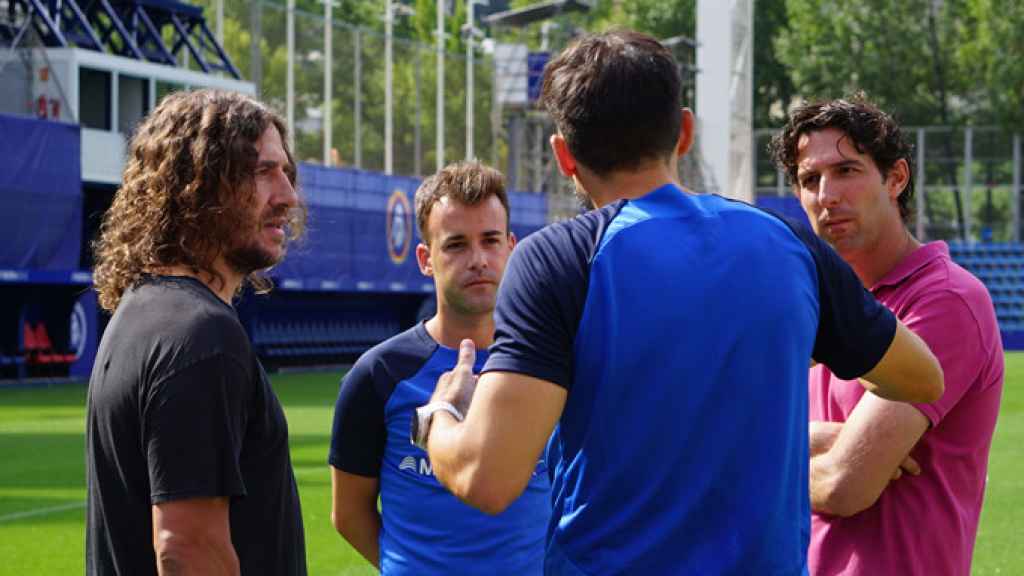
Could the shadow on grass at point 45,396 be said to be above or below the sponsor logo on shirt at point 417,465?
below

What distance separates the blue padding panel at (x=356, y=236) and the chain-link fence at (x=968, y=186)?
19171 mm

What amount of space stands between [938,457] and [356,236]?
3173 cm

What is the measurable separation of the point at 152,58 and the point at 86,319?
669cm

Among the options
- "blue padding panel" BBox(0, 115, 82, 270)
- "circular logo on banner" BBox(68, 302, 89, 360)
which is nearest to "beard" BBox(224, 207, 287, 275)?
"blue padding panel" BBox(0, 115, 82, 270)

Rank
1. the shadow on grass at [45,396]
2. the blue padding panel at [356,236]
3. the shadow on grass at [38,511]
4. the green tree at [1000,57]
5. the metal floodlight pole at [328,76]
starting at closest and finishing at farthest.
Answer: the shadow on grass at [38,511], the shadow on grass at [45,396], the blue padding panel at [356,236], the metal floodlight pole at [328,76], the green tree at [1000,57]

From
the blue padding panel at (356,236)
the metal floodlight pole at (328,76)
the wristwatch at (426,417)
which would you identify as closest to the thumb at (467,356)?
the wristwatch at (426,417)

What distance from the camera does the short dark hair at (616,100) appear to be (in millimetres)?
3053

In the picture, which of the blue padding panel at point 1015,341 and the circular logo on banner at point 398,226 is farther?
the blue padding panel at point 1015,341

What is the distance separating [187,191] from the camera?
11.5 ft

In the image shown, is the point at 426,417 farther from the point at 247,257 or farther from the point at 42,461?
the point at 42,461

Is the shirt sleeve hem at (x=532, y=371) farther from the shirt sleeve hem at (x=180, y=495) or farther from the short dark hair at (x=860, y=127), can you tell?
the short dark hair at (x=860, y=127)

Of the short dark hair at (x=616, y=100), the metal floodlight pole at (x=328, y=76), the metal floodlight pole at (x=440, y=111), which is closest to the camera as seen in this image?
the short dark hair at (x=616, y=100)

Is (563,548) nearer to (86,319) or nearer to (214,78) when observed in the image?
(86,319)

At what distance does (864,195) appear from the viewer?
420cm
